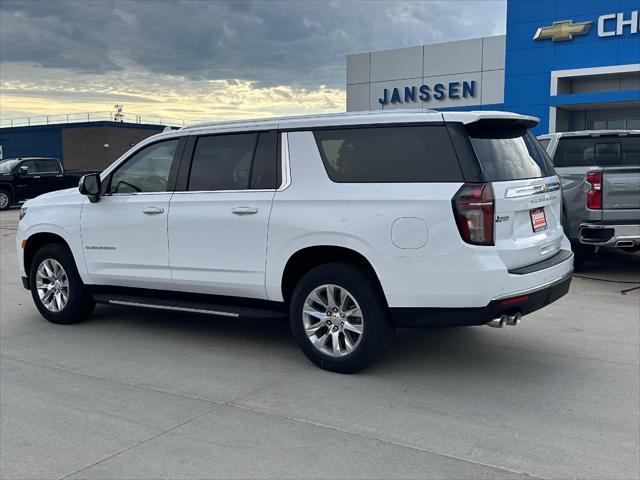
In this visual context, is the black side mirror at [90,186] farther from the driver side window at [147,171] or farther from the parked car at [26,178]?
the parked car at [26,178]

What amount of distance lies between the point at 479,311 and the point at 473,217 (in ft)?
2.18

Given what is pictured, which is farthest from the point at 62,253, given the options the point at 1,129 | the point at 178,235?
the point at 1,129

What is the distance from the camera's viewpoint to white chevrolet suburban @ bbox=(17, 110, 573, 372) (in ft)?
15.3

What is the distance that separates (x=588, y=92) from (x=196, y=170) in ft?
84.0

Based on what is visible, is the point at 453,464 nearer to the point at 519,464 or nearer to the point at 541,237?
the point at 519,464

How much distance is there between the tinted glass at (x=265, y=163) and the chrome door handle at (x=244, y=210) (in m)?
0.21

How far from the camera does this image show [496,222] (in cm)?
462

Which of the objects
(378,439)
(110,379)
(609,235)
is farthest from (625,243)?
(110,379)

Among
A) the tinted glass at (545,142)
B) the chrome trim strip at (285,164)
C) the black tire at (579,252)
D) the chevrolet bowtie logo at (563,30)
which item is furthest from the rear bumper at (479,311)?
the chevrolet bowtie logo at (563,30)

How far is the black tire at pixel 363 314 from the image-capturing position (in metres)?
4.97

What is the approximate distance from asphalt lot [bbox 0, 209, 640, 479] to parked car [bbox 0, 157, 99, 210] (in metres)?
18.9

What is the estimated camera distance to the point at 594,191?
902 cm

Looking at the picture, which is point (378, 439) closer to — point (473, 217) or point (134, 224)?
point (473, 217)

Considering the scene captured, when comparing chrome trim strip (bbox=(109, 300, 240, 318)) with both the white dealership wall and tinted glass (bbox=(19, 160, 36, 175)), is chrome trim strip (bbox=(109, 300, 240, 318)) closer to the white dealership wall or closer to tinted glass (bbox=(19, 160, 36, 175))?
tinted glass (bbox=(19, 160, 36, 175))
